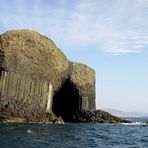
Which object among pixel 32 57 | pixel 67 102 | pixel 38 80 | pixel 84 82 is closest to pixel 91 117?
pixel 67 102

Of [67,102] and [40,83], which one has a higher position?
[40,83]

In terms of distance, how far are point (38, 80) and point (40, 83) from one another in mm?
732

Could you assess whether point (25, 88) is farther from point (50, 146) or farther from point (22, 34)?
point (50, 146)

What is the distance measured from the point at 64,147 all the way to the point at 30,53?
133ft

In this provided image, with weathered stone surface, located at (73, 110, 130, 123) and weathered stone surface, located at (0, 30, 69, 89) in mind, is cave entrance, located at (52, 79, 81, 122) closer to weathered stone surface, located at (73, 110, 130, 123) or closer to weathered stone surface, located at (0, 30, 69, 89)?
weathered stone surface, located at (73, 110, 130, 123)

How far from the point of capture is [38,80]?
74.8 m

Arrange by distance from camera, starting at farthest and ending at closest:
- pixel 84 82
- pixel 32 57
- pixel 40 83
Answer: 1. pixel 84 82
2. pixel 40 83
3. pixel 32 57

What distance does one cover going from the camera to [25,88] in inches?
2766

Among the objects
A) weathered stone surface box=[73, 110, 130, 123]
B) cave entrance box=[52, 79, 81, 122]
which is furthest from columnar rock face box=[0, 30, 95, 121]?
weathered stone surface box=[73, 110, 130, 123]

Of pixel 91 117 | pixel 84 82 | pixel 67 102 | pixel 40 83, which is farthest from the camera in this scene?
pixel 84 82

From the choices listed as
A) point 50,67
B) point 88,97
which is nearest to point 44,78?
point 50,67

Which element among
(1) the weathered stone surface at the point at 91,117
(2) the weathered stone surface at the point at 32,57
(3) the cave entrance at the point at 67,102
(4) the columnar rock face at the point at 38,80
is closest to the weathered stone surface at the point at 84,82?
(4) the columnar rock face at the point at 38,80

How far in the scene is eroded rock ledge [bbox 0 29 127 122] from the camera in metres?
67.4

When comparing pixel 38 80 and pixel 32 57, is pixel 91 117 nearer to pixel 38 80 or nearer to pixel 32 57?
pixel 38 80
